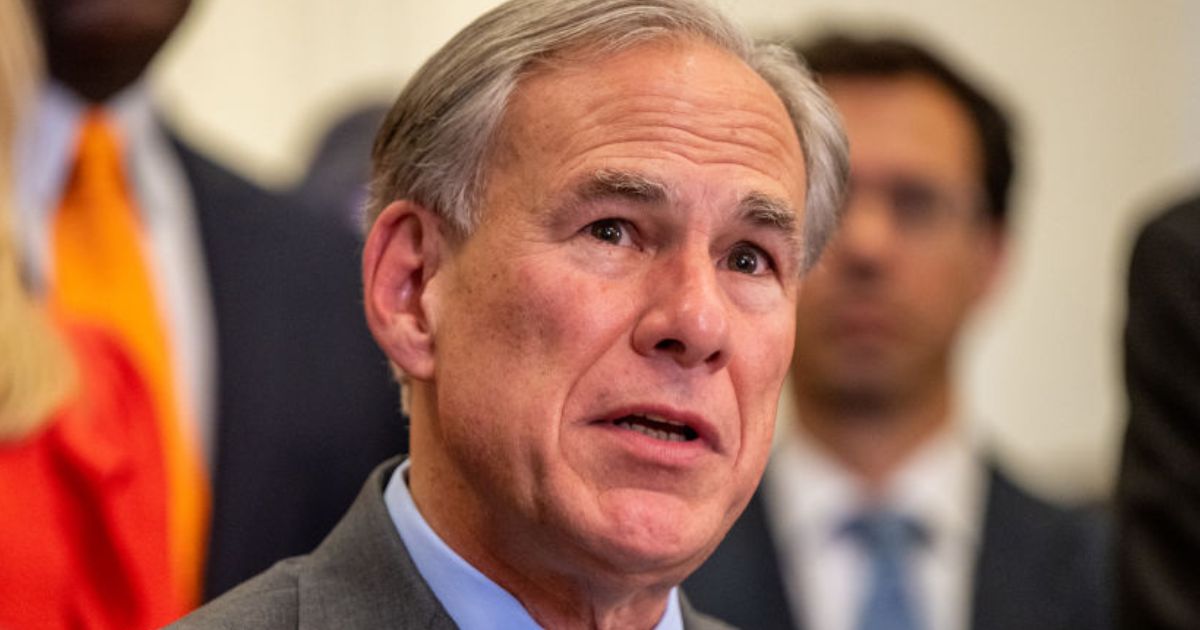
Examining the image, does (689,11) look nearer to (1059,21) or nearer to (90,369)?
(90,369)

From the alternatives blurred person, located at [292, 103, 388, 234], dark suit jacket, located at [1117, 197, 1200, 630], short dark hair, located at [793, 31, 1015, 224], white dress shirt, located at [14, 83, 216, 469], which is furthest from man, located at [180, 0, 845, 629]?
short dark hair, located at [793, 31, 1015, 224]

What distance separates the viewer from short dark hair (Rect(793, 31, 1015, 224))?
5.10m

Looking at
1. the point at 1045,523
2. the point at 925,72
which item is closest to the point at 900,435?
the point at 1045,523

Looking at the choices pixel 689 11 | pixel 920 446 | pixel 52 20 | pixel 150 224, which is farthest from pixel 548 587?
pixel 920 446

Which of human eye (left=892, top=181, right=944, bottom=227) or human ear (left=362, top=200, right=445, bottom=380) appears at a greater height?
human ear (left=362, top=200, right=445, bottom=380)

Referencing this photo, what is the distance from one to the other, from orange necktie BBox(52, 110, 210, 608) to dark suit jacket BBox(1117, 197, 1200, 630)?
Result: 152cm

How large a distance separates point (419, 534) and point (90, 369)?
85cm

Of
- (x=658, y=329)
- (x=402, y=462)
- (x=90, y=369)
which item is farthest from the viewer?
(x=90, y=369)

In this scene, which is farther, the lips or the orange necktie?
the orange necktie

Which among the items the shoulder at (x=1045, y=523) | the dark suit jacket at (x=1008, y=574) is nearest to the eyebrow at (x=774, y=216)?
the dark suit jacket at (x=1008, y=574)

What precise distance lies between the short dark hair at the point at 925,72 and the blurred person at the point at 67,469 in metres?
2.48

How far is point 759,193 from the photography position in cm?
247

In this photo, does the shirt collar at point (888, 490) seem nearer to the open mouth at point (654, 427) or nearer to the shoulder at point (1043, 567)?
the shoulder at point (1043, 567)

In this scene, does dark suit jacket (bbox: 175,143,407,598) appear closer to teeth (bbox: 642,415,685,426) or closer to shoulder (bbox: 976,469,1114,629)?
teeth (bbox: 642,415,685,426)
